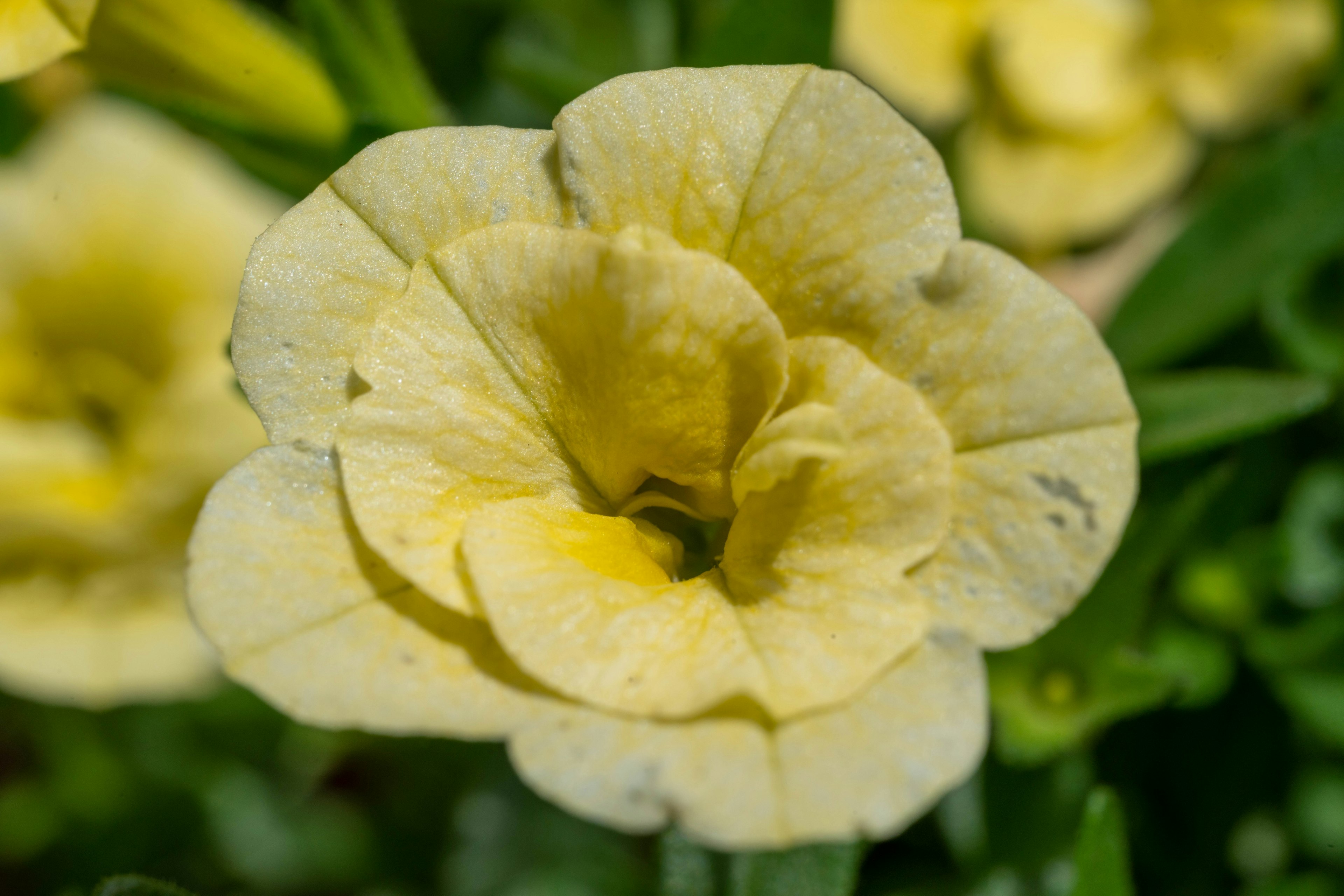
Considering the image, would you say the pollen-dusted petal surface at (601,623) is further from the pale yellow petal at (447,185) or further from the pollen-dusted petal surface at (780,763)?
the pale yellow petal at (447,185)

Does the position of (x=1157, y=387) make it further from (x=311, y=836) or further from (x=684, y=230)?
(x=311, y=836)

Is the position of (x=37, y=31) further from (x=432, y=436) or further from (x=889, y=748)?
(x=889, y=748)

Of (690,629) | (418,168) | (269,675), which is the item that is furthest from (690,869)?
(418,168)

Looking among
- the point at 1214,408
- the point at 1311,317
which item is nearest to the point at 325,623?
the point at 1214,408

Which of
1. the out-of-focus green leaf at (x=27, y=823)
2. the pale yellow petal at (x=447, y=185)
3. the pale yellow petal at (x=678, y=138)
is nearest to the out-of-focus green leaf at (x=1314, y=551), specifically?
the pale yellow petal at (x=678, y=138)

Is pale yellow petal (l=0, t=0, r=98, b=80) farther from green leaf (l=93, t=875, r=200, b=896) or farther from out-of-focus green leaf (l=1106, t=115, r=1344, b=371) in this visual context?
out-of-focus green leaf (l=1106, t=115, r=1344, b=371)
